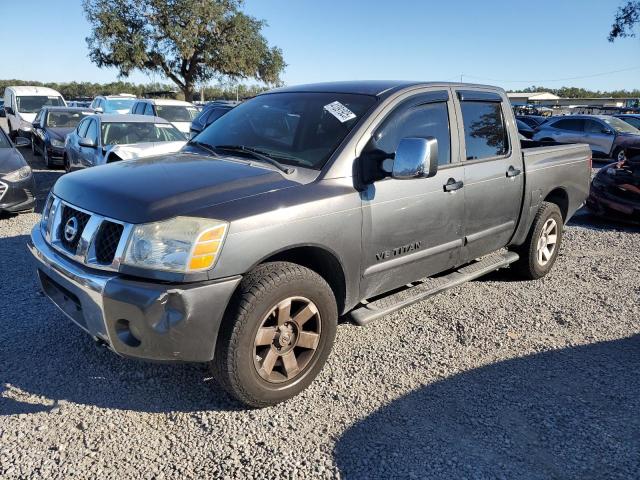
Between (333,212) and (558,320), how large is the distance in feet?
8.16

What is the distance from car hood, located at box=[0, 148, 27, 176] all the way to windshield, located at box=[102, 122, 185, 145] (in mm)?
1495

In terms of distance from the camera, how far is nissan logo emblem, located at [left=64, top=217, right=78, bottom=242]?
292 centimetres

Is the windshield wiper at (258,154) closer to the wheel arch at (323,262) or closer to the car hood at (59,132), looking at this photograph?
the wheel arch at (323,262)

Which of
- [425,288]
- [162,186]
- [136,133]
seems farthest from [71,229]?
[136,133]

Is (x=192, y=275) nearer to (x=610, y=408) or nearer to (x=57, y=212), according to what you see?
(x=57, y=212)

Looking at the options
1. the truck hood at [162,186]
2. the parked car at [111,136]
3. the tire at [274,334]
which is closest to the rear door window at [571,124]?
the parked car at [111,136]

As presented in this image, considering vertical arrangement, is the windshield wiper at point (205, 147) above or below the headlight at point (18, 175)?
above

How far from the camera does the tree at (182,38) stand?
30609 millimetres

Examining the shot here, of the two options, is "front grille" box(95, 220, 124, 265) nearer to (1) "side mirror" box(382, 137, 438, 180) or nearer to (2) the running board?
(2) the running board

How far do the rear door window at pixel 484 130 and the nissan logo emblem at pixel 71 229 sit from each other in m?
2.87

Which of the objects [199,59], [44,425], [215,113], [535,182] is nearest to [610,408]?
[535,182]

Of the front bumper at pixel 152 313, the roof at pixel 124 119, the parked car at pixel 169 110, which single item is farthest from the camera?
the parked car at pixel 169 110

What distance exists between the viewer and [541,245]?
17.1 ft

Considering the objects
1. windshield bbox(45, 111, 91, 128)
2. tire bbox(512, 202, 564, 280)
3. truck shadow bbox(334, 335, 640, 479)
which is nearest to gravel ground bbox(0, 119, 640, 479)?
truck shadow bbox(334, 335, 640, 479)
